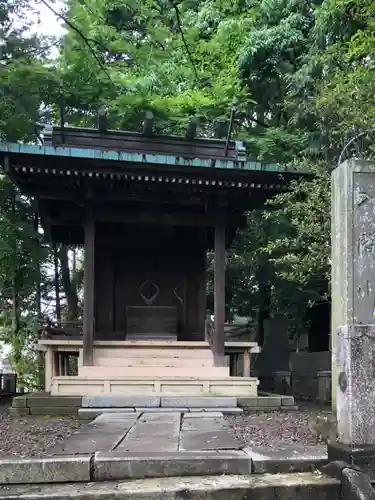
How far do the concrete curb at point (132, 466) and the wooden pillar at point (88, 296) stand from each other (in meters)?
6.48

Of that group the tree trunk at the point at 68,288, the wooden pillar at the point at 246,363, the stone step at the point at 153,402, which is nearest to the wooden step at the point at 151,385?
the stone step at the point at 153,402

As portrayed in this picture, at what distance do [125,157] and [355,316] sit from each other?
6824 millimetres

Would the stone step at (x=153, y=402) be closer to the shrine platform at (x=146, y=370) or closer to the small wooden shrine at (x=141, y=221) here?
the shrine platform at (x=146, y=370)

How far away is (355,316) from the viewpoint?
188 inches

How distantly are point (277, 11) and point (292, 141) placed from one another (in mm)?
4327

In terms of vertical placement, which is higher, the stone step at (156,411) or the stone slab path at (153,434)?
the stone slab path at (153,434)

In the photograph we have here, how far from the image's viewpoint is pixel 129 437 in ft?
20.3

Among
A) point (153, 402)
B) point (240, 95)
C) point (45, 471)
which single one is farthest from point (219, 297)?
point (45, 471)

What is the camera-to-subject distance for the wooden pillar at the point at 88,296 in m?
11.1

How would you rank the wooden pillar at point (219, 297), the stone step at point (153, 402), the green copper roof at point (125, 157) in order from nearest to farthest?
the stone step at point (153, 402)
the green copper roof at point (125, 157)
the wooden pillar at point (219, 297)

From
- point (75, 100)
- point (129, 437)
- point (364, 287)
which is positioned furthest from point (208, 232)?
point (364, 287)

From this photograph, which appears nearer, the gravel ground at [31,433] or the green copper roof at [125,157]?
the gravel ground at [31,433]

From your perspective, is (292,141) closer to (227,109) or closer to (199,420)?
(227,109)

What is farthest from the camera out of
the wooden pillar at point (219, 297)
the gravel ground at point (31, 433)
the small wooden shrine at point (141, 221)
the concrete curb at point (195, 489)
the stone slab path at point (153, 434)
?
the wooden pillar at point (219, 297)
